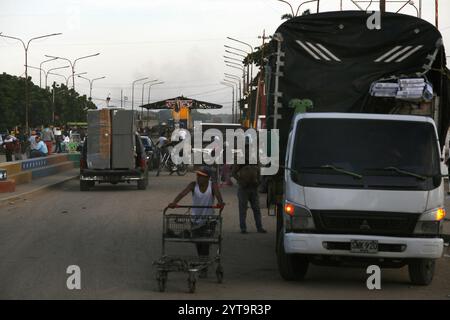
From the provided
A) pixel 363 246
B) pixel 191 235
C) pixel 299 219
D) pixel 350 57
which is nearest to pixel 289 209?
pixel 299 219

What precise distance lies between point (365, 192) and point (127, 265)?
3.97 m

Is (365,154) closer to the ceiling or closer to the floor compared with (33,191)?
closer to the ceiling

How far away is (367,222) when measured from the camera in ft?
35.8

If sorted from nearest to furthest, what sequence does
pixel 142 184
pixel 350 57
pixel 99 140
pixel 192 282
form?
pixel 192 282
pixel 350 57
pixel 99 140
pixel 142 184

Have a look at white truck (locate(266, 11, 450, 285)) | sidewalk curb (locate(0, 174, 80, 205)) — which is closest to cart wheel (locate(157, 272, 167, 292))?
white truck (locate(266, 11, 450, 285))

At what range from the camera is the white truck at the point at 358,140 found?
10.9 meters

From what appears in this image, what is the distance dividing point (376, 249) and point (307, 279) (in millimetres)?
1596

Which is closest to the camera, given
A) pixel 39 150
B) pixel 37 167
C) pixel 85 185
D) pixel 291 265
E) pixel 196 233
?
pixel 196 233

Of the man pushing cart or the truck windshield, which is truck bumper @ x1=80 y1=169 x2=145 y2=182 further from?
the truck windshield

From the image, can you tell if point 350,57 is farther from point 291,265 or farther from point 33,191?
point 33,191

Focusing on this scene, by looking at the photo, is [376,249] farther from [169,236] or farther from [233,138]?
[233,138]

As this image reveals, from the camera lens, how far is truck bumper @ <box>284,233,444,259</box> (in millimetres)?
10836

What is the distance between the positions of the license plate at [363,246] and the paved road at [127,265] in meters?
0.53
